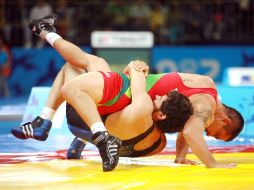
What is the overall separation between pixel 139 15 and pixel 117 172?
A: 380 inches

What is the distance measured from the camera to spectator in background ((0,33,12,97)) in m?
13.9

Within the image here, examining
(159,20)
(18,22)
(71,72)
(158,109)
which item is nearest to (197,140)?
(158,109)

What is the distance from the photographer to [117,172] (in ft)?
15.8

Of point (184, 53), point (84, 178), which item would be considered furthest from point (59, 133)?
point (184, 53)

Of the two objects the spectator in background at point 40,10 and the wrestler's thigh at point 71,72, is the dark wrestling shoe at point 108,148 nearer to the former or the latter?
the wrestler's thigh at point 71,72

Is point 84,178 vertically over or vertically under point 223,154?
over

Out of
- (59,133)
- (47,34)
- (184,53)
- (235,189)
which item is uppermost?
(47,34)

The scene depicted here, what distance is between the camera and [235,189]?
13.6 ft

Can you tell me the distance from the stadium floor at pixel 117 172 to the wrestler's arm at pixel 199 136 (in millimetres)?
78

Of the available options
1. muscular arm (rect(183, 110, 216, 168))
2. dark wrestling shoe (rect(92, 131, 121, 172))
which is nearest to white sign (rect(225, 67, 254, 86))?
muscular arm (rect(183, 110, 216, 168))

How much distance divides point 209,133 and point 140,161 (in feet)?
1.88

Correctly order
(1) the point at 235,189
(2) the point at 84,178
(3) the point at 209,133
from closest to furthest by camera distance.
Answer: (1) the point at 235,189
(2) the point at 84,178
(3) the point at 209,133

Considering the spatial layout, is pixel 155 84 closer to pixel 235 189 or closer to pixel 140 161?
pixel 140 161

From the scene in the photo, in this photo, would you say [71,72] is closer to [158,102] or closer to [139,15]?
[158,102]
